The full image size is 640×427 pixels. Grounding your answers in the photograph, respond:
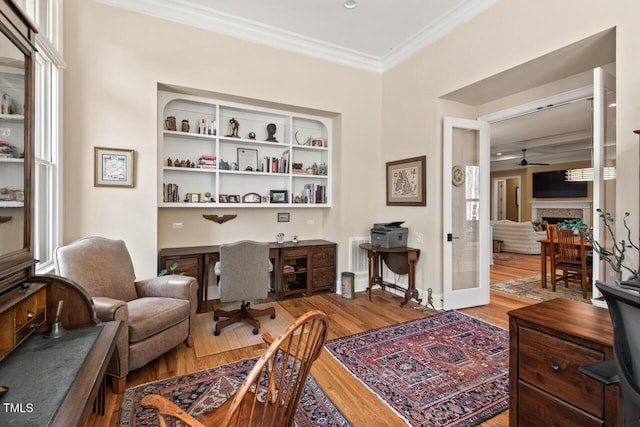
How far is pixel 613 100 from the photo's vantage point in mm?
2432

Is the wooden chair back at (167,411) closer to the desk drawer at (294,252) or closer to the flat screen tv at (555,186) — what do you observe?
the desk drawer at (294,252)

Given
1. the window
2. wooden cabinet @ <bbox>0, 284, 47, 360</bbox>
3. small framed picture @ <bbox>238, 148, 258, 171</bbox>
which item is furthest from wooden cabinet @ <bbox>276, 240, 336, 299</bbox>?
wooden cabinet @ <bbox>0, 284, 47, 360</bbox>

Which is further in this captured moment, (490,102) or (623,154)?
(490,102)

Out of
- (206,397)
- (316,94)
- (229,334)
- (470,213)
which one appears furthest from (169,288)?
(470,213)

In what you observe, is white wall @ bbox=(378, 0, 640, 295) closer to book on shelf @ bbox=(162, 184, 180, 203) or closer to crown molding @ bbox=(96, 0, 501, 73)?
crown molding @ bbox=(96, 0, 501, 73)

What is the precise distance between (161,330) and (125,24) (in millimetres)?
3048

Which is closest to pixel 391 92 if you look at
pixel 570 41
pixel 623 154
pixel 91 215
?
pixel 570 41

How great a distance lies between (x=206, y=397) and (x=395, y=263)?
2.90 meters

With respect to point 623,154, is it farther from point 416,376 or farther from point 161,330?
point 161,330

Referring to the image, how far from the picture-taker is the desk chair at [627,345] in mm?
893

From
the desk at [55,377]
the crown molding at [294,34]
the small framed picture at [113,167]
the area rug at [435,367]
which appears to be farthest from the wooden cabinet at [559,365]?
the small framed picture at [113,167]

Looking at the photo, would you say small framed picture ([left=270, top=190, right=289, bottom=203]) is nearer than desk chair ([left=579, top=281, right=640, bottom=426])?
No

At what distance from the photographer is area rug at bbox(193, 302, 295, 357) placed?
2.73 m

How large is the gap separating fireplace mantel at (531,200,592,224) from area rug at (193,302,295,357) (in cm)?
1044
